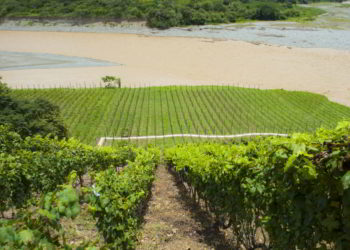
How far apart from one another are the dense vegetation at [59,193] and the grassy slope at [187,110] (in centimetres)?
1364

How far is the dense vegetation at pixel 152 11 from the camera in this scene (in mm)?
101125

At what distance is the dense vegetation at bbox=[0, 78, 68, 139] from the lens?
23.9 meters

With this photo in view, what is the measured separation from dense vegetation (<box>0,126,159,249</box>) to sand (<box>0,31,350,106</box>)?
117 ft

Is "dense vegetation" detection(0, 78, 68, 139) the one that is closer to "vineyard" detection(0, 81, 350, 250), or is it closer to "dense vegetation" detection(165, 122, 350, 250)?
"vineyard" detection(0, 81, 350, 250)

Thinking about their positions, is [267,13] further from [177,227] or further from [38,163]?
[177,227]

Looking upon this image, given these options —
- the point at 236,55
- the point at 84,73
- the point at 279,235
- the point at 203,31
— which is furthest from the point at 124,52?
the point at 279,235

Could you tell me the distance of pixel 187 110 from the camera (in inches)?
1447

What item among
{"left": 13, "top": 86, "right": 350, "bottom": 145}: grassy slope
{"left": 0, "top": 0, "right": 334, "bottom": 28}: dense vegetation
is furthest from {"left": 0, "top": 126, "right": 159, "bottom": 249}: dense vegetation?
{"left": 0, "top": 0, "right": 334, "bottom": 28}: dense vegetation

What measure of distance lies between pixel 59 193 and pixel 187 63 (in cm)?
6175

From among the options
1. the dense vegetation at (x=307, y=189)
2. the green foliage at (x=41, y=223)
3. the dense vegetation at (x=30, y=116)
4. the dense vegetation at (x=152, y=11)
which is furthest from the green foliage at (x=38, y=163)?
the dense vegetation at (x=152, y=11)

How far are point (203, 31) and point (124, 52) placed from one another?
99.2ft

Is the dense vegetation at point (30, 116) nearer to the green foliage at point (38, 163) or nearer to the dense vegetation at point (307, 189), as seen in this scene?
the green foliage at point (38, 163)

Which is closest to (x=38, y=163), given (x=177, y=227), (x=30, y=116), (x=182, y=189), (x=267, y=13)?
(x=177, y=227)

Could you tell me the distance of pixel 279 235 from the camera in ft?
17.7
